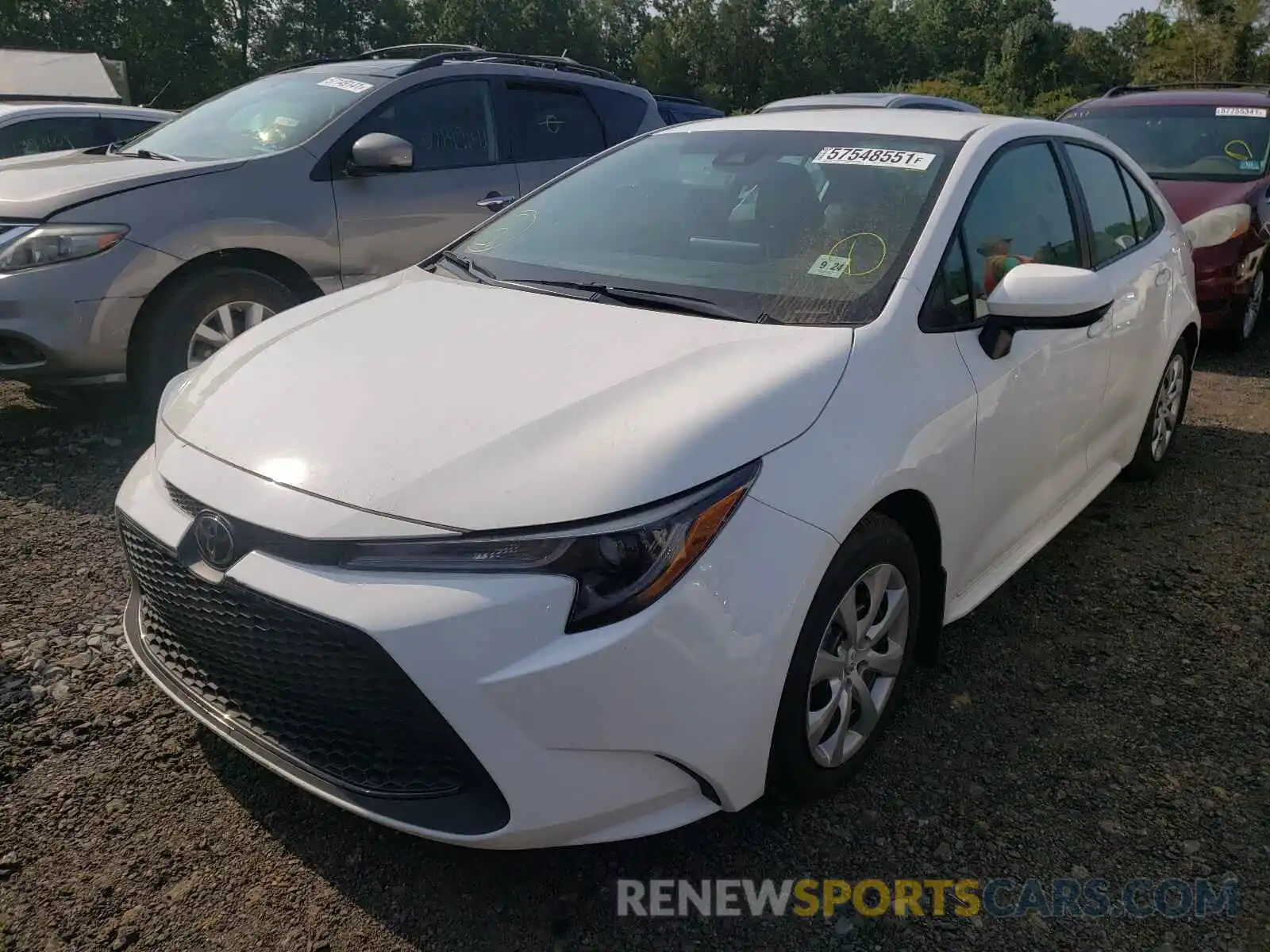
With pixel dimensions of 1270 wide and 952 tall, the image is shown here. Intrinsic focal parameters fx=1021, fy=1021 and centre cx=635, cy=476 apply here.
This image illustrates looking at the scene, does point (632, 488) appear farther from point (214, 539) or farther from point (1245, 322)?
point (1245, 322)

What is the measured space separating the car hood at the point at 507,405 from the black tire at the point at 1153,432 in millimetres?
2438

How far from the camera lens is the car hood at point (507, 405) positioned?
1.93m

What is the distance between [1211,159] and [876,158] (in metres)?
5.56

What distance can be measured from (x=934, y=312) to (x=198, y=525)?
5.89ft

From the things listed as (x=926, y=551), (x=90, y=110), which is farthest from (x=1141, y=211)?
→ (x=90, y=110)

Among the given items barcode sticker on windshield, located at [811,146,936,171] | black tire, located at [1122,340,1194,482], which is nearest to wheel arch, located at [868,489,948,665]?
barcode sticker on windshield, located at [811,146,936,171]

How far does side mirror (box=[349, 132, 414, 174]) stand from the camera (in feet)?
15.9

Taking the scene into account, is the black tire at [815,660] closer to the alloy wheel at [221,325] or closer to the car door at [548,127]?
the alloy wheel at [221,325]

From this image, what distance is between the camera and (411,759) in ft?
6.22

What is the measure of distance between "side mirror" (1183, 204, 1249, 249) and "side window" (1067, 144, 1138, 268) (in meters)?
2.90

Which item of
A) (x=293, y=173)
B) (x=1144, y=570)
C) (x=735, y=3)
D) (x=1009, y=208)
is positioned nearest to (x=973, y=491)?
(x=1009, y=208)

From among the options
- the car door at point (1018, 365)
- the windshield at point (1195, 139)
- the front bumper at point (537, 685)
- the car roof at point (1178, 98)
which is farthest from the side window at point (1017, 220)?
the car roof at point (1178, 98)

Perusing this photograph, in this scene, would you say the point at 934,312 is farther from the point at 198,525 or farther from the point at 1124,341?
the point at 198,525

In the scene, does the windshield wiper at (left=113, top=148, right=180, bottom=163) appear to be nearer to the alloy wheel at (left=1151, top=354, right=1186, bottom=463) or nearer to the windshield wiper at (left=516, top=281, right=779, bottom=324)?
the windshield wiper at (left=516, top=281, right=779, bottom=324)
